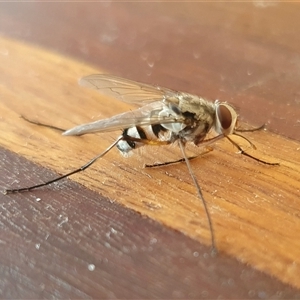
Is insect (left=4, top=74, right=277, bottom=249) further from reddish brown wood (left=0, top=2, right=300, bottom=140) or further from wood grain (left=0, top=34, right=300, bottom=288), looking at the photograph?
reddish brown wood (left=0, top=2, right=300, bottom=140)

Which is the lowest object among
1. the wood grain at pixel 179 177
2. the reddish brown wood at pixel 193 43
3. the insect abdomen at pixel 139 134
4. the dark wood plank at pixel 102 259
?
the dark wood plank at pixel 102 259

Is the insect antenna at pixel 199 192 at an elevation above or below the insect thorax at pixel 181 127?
below

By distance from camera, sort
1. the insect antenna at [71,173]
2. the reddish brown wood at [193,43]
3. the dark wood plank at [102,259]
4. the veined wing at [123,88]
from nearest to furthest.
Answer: the dark wood plank at [102,259], the insect antenna at [71,173], the veined wing at [123,88], the reddish brown wood at [193,43]

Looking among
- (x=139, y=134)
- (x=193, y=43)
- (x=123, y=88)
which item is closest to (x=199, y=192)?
(x=139, y=134)

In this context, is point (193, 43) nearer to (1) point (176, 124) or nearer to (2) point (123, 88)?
(2) point (123, 88)

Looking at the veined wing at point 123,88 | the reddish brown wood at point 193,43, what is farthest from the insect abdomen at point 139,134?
the reddish brown wood at point 193,43

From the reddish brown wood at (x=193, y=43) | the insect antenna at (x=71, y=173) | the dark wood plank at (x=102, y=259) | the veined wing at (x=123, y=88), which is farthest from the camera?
the reddish brown wood at (x=193, y=43)

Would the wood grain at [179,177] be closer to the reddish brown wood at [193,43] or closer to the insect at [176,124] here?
the insect at [176,124]
